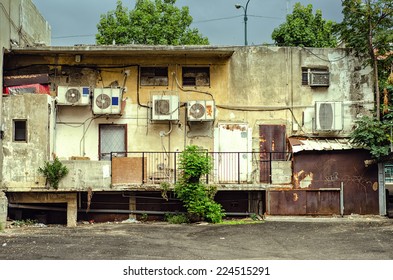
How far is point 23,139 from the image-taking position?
59.7ft

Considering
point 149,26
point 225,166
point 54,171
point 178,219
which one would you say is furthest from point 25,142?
point 149,26

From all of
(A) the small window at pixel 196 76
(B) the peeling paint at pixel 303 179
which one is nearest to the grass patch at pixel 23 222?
(A) the small window at pixel 196 76

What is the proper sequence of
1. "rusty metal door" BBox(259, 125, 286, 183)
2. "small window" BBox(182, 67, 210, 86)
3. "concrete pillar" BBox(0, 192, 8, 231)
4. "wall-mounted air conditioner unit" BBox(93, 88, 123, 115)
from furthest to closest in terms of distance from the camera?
"small window" BBox(182, 67, 210, 86) < "rusty metal door" BBox(259, 125, 286, 183) < "wall-mounted air conditioner unit" BBox(93, 88, 123, 115) < "concrete pillar" BBox(0, 192, 8, 231)

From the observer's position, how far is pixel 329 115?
776 inches

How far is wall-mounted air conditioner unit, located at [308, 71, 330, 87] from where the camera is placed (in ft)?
65.9

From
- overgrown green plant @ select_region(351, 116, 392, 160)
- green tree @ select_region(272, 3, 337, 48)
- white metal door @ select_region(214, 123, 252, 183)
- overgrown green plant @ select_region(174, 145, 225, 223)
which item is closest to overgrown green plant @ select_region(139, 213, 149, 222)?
overgrown green plant @ select_region(174, 145, 225, 223)

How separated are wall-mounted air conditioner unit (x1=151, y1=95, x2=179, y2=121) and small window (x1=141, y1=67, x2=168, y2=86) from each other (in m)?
0.89

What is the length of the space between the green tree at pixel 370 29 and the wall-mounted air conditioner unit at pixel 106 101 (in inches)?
329

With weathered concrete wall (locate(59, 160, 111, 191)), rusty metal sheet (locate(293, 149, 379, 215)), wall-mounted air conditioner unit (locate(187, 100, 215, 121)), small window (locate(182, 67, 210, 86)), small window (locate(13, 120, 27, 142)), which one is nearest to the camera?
small window (locate(13, 120, 27, 142))

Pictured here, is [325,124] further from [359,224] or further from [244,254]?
[244,254]

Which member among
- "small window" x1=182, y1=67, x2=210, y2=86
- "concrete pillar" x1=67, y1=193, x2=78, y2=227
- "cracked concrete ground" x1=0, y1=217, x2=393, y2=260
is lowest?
"cracked concrete ground" x1=0, y1=217, x2=393, y2=260

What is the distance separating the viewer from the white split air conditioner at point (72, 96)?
19109 mm

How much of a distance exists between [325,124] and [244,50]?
3.91 meters

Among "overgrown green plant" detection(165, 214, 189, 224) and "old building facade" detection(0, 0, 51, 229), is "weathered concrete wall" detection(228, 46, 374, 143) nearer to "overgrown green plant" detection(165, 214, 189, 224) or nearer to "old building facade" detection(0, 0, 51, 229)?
"overgrown green plant" detection(165, 214, 189, 224)
